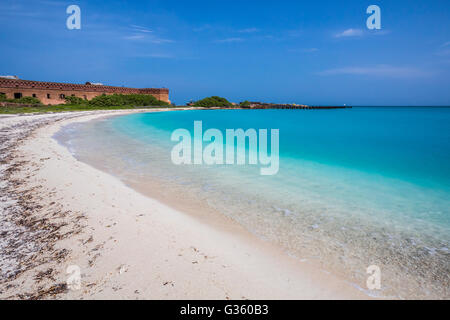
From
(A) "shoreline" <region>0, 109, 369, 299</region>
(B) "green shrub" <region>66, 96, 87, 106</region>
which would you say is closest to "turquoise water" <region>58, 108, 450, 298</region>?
(A) "shoreline" <region>0, 109, 369, 299</region>

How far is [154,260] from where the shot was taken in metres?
2.65

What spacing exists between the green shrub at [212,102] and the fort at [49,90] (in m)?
24.8

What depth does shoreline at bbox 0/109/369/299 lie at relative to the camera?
7.33 feet

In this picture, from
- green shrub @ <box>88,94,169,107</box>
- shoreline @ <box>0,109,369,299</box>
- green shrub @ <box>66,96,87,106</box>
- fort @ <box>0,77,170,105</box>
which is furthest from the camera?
green shrub @ <box>88,94,169,107</box>

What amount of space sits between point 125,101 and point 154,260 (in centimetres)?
5577

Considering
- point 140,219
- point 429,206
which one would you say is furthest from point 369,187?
point 140,219

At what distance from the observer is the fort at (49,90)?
1464 inches

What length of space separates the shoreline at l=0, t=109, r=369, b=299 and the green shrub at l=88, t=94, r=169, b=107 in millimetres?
46975

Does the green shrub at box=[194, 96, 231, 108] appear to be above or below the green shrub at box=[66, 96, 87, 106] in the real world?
above

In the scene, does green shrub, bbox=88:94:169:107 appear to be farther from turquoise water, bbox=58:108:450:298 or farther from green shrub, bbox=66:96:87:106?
turquoise water, bbox=58:108:450:298

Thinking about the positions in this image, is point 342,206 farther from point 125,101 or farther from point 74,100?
point 125,101

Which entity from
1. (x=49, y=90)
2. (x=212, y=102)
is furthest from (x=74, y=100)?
(x=212, y=102)
